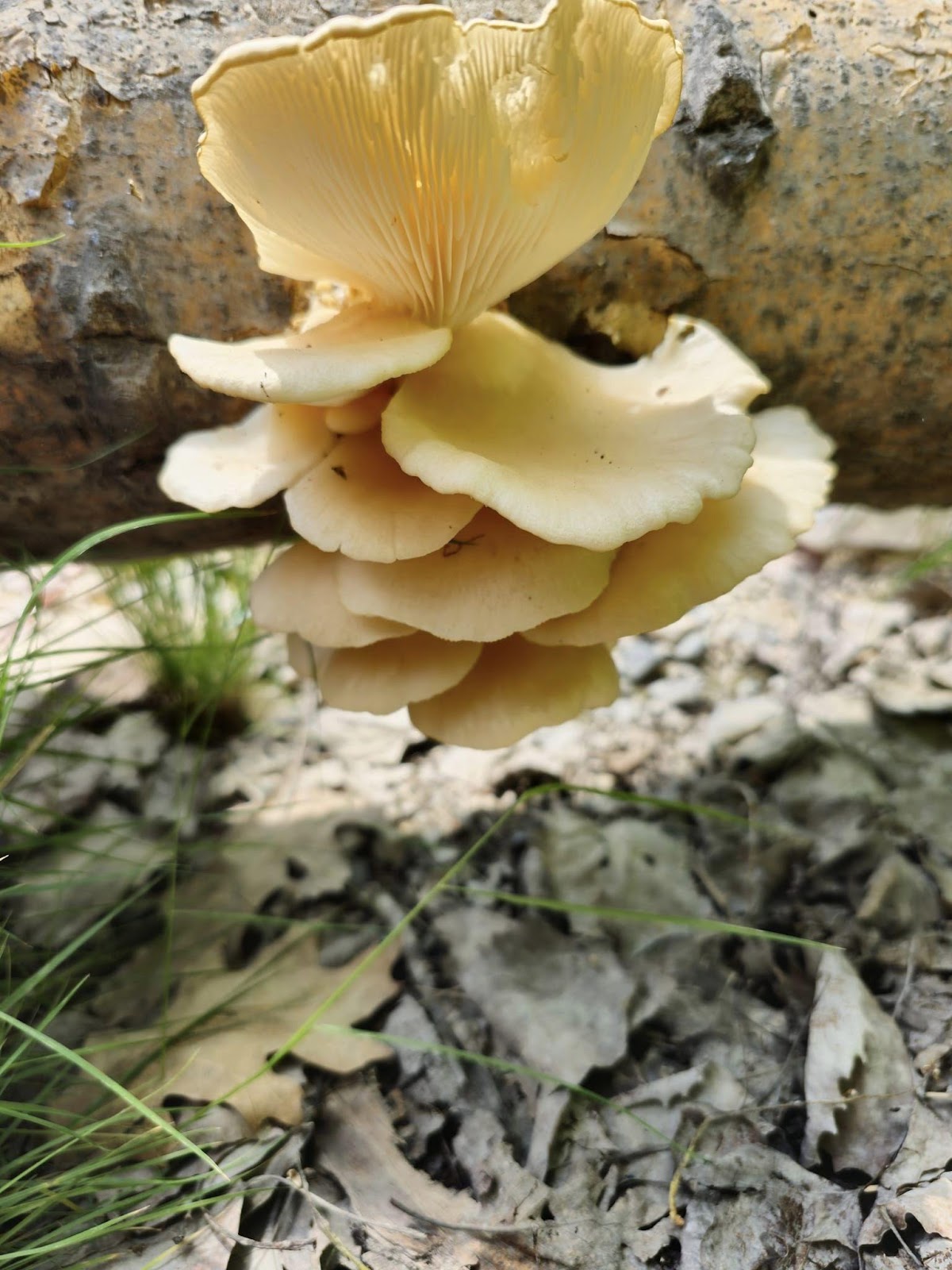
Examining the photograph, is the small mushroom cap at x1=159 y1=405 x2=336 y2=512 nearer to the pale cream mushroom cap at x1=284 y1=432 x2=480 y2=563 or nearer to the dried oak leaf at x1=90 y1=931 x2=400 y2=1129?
the pale cream mushroom cap at x1=284 y1=432 x2=480 y2=563

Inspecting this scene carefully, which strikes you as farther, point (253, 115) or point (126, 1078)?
point (126, 1078)

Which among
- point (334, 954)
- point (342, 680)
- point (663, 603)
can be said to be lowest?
point (334, 954)

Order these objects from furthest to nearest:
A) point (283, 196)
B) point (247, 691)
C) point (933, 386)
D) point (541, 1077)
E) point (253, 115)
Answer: point (247, 691) → point (933, 386) → point (541, 1077) → point (283, 196) → point (253, 115)

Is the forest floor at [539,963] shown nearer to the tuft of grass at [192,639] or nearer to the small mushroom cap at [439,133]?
the tuft of grass at [192,639]

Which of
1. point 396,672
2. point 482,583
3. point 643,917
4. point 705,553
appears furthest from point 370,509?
point 643,917

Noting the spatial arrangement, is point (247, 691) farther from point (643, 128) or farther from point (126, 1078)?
point (643, 128)

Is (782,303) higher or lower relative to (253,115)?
lower

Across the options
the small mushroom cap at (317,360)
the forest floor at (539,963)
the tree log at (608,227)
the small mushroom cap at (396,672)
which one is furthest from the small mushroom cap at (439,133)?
the forest floor at (539,963)

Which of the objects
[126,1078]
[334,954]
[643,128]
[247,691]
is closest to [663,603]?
[643,128]
